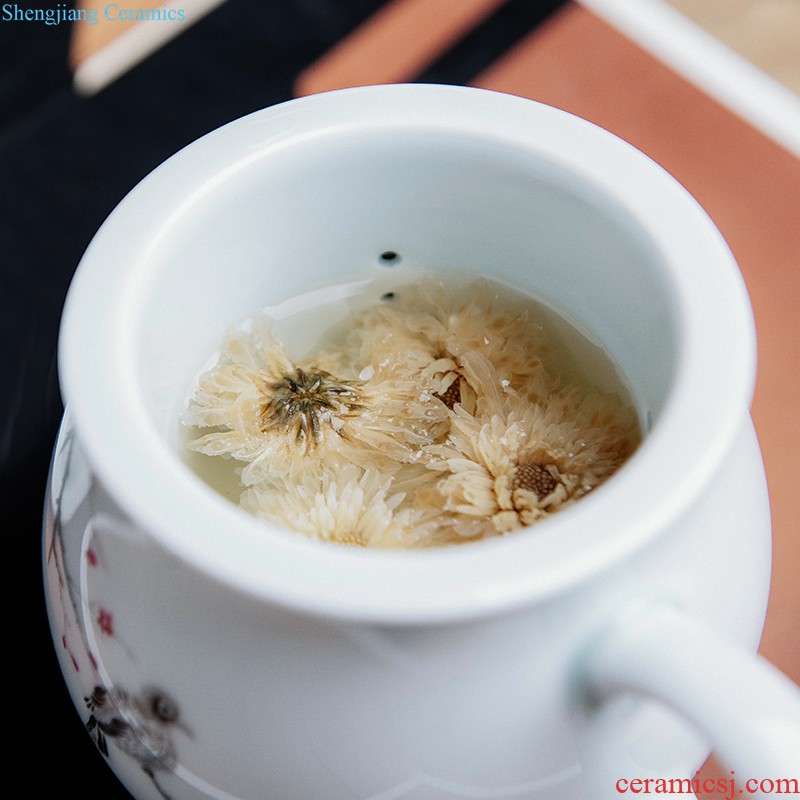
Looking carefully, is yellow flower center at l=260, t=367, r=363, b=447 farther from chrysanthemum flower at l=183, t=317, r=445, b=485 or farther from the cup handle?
the cup handle

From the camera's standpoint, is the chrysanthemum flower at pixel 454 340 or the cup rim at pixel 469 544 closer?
the cup rim at pixel 469 544

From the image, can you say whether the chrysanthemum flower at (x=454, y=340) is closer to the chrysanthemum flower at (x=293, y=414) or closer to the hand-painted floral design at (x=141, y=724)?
the chrysanthemum flower at (x=293, y=414)

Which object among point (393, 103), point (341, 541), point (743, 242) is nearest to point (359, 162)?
point (393, 103)

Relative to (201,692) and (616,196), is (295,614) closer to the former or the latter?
(201,692)

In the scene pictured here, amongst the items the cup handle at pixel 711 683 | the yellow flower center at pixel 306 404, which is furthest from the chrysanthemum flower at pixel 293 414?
the cup handle at pixel 711 683

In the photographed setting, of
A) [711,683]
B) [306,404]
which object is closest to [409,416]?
[306,404]

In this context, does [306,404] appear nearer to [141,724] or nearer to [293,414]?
[293,414]

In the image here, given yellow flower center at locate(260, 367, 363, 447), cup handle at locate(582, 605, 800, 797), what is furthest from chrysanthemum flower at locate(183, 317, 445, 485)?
cup handle at locate(582, 605, 800, 797)
